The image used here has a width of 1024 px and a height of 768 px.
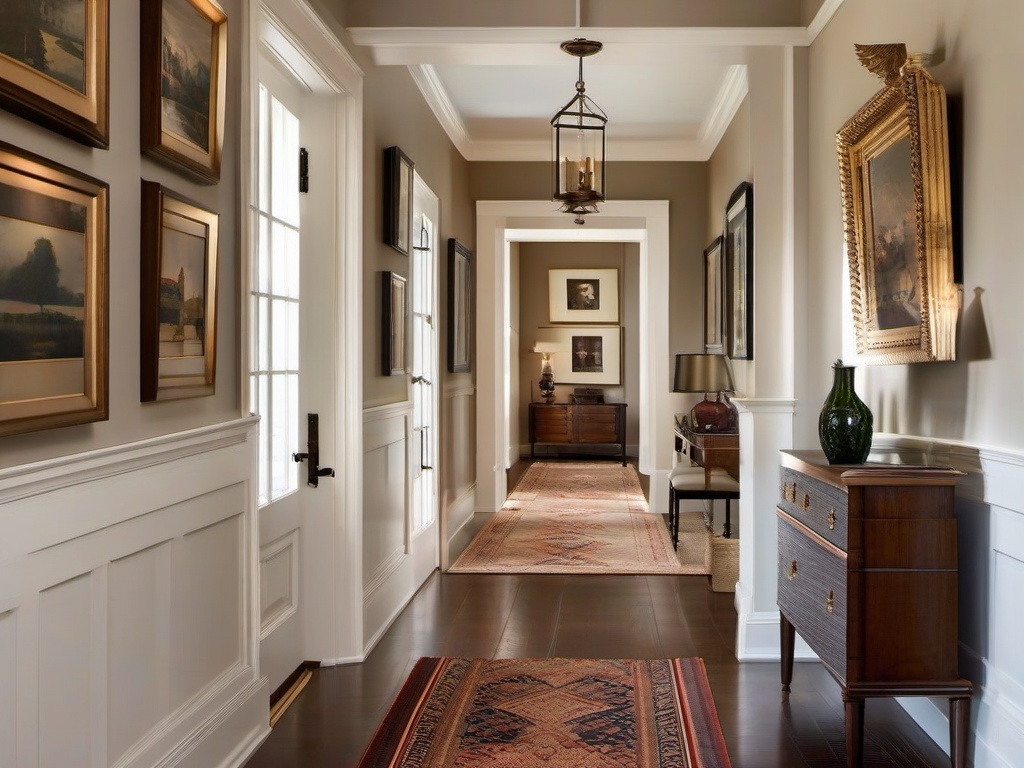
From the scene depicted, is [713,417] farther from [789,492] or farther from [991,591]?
[991,591]

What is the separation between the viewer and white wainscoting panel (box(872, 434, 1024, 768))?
7.64 ft

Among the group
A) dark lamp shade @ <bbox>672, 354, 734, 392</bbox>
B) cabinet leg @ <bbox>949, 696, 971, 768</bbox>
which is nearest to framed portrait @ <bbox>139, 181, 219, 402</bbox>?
cabinet leg @ <bbox>949, 696, 971, 768</bbox>

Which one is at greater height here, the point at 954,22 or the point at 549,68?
the point at 549,68

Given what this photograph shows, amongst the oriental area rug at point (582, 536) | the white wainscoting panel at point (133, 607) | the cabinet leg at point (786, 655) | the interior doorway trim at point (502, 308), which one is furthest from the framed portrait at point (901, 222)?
the interior doorway trim at point (502, 308)

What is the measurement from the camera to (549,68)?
5457 millimetres

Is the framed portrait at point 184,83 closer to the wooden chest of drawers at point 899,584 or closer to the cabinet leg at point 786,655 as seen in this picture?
the wooden chest of drawers at point 899,584

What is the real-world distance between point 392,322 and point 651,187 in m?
3.80

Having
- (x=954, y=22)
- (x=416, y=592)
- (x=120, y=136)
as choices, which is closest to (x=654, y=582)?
(x=416, y=592)

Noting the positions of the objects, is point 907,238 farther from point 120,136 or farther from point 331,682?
point 331,682

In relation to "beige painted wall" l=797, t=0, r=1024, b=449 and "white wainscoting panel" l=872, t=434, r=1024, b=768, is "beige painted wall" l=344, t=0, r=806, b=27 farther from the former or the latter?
"white wainscoting panel" l=872, t=434, r=1024, b=768

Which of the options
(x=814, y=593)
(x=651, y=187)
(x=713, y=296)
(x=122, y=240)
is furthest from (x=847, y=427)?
(x=651, y=187)

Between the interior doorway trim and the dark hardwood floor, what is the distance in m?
2.39

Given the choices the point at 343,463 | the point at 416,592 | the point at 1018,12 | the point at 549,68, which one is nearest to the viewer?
the point at 1018,12

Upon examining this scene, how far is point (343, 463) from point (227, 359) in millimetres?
1217
